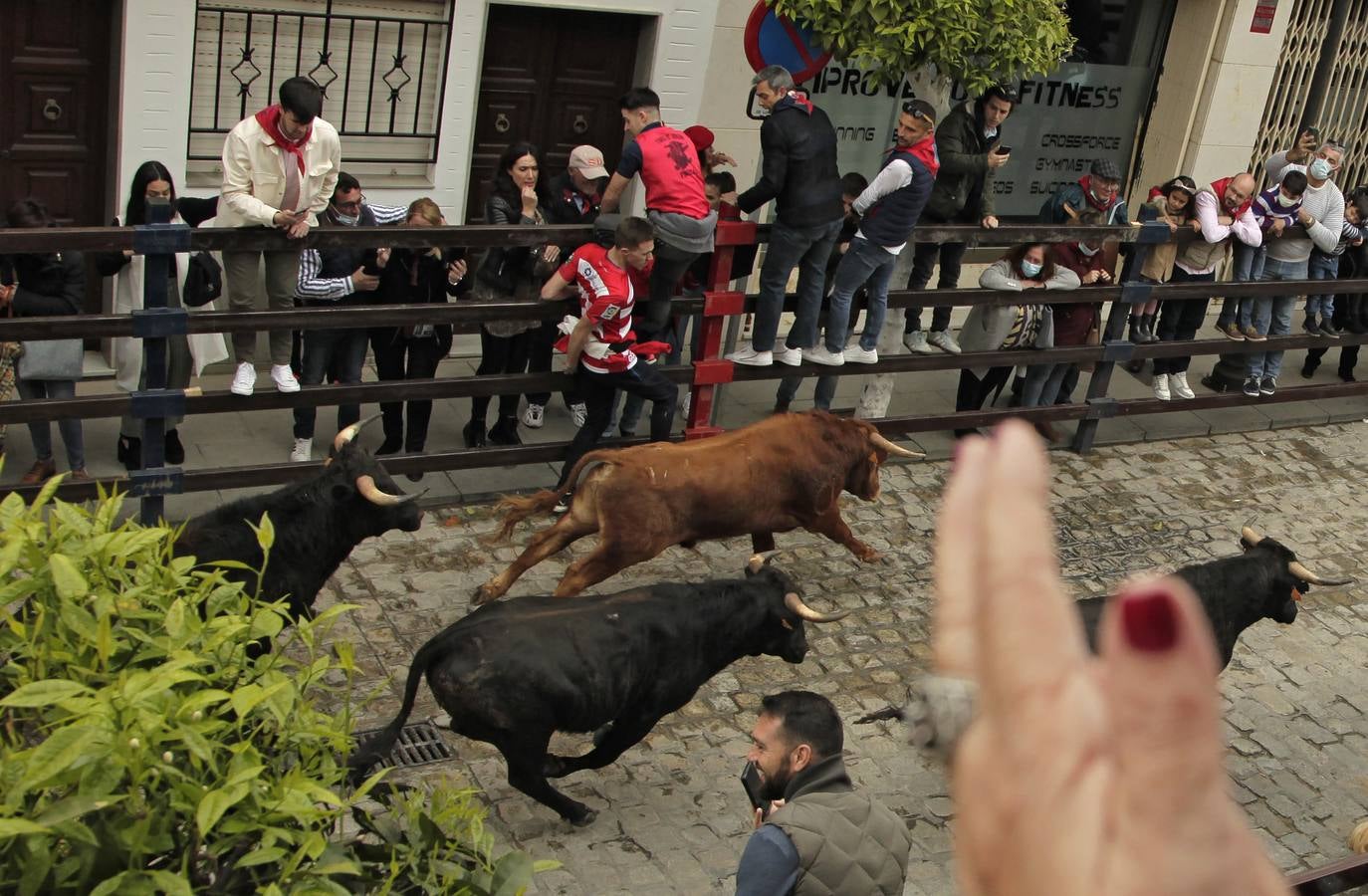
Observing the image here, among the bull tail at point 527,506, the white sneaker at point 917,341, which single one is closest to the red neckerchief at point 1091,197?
the white sneaker at point 917,341

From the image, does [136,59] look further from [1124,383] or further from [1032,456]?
[1032,456]

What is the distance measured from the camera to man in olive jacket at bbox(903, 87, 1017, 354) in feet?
34.8

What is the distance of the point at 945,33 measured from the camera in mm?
9828

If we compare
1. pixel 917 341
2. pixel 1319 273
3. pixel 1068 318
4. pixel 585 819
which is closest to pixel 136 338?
pixel 585 819

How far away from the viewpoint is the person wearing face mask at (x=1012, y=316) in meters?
10.9

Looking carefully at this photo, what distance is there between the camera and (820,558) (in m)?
9.56

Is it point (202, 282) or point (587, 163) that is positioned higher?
point (587, 163)

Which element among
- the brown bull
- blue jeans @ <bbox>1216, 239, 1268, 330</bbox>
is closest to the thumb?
the brown bull

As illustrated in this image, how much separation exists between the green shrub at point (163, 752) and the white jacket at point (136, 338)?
5013 mm

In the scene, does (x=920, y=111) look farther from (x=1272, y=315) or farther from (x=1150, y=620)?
(x=1150, y=620)

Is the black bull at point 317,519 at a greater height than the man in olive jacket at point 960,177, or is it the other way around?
the man in olive jacket at point 960,177

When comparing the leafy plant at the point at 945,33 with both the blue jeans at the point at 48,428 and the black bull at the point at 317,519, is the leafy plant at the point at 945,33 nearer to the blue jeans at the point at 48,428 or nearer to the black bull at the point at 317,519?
the black bull at the point at 317,519

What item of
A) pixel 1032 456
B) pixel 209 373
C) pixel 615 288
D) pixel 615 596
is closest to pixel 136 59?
pixel 209 373

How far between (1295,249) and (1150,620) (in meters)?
12.0
